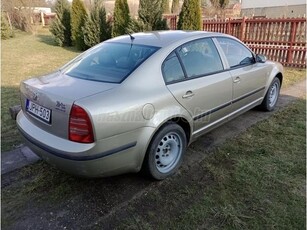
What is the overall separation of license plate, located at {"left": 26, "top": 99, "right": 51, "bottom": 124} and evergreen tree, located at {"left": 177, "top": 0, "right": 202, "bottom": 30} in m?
8.48

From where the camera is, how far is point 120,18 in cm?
1192

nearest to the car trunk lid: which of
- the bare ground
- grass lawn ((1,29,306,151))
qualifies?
the bare ground

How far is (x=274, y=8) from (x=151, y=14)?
58.7 feet

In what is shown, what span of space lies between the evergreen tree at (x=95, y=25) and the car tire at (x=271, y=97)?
9834 mm

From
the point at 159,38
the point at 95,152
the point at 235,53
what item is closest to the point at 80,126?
the point at 95,152

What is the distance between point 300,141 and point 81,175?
299 centimetres

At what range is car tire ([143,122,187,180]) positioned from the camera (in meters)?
2.64

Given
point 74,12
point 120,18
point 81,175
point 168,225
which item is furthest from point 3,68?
point 168,225

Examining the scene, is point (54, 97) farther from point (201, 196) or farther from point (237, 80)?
point (237, 80)

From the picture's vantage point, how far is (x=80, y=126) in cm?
214

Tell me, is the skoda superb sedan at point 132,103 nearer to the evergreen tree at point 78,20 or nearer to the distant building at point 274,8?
the evergreen tree at point 78,20

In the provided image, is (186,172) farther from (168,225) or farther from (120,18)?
(120,18)

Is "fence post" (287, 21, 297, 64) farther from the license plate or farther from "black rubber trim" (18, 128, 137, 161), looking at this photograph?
the license plate

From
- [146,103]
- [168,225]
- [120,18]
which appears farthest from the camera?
[120,18]
